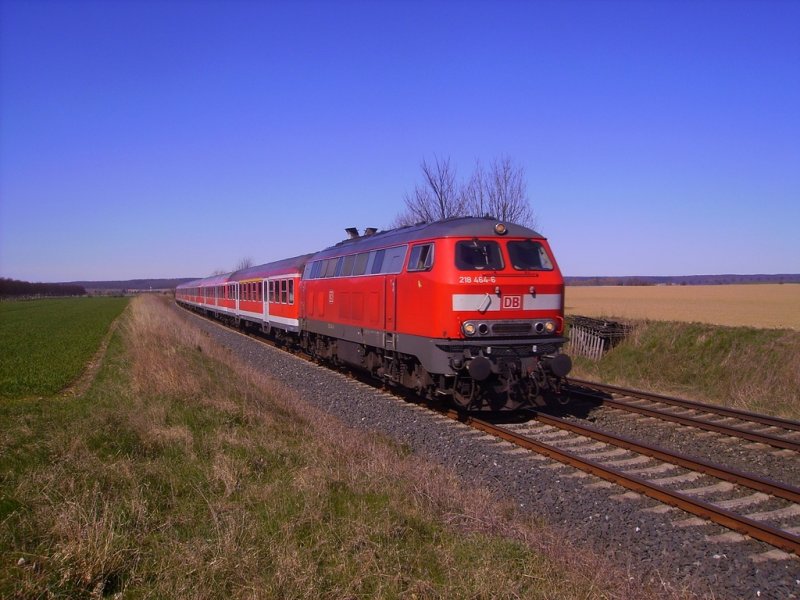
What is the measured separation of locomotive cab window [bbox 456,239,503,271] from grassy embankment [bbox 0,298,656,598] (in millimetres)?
3327

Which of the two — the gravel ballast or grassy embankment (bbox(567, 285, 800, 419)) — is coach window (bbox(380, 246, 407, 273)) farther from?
grassy embankment (bbox(567, 285, 800, 419))

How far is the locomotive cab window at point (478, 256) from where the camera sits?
414 inches

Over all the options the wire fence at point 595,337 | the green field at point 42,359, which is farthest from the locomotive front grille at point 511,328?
the wire fence at point 595,337

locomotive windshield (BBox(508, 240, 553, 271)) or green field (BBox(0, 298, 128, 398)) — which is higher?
locomotive windshield (BBox(508, 240, 553, 271))

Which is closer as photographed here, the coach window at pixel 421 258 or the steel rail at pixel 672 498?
the steel rail at pixel 672 498

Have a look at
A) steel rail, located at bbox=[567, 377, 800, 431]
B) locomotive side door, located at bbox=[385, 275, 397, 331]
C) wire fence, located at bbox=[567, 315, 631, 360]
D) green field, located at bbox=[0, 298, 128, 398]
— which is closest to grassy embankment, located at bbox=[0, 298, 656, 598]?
locomotive side door, located at bbox=[385, 275, 397, 331]

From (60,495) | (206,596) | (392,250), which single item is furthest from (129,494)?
(392,250)

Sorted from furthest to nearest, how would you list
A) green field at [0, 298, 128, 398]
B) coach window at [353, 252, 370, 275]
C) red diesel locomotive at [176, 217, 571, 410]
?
green field at [0, 298, 128, 398], coach window at [353, 252, 370, 275], red diesel locomotive at [176, 217, 571, 410]

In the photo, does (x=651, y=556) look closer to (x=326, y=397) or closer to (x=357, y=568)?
(x=357, y=568)

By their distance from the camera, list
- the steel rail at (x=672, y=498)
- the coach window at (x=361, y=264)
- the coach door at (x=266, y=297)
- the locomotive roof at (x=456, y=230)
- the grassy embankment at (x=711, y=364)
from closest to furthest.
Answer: the steel rail at (x=672, y=498) → the locomotive roof at (x=456, y=230) → the grassy embankment at (x=711, y=364) → the coach window at (x=361, y=264) → the coach door at (x=266, y=297)

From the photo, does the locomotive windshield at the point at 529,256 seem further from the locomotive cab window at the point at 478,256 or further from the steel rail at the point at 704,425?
the steel rail at the point at 704,425

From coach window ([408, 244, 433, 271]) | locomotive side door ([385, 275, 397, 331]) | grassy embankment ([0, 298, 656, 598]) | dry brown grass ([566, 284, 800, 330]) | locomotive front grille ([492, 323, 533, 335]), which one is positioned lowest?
grassy embankment ([0, 298, 656, 598])

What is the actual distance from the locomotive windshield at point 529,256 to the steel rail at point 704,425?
2961mm

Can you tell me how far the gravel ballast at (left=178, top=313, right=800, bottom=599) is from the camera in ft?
16.5
